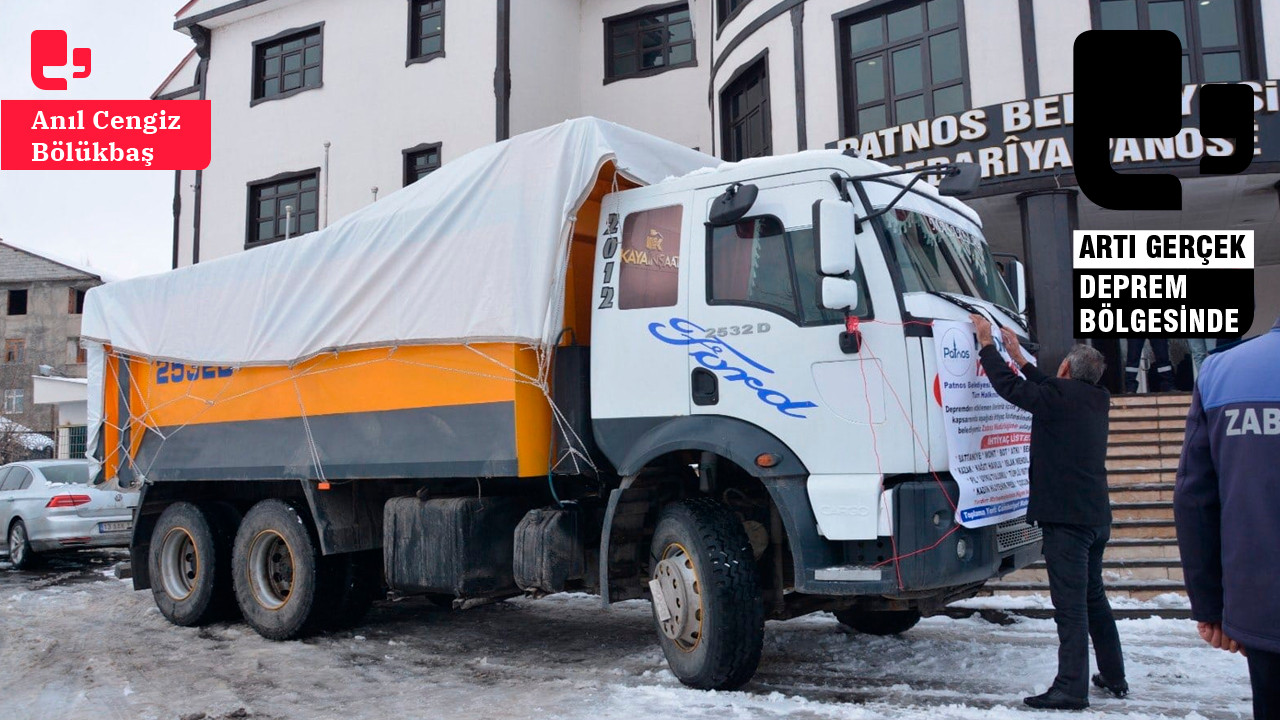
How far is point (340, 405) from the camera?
7.36 metres

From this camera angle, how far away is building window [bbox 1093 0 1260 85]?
12.8m

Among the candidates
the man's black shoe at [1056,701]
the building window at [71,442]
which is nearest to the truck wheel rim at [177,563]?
the man's black shoe at [1056,701]

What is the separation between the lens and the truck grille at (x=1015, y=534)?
537 centimetres

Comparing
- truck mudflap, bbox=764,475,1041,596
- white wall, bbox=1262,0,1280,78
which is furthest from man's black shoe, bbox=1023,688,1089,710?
white wall, bbox=1262,0,1280,78

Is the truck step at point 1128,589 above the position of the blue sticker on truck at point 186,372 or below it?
below

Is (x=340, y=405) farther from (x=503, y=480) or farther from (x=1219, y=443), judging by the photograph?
(x=1219, y=443)

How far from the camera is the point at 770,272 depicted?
558cm

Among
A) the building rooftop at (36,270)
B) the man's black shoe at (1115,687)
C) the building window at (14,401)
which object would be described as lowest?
the man's black shoe at (1115,687)

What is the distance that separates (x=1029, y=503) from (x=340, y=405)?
15.4ft

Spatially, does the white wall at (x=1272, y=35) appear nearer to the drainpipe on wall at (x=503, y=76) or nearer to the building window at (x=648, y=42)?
the building window at (x=648, y=42)

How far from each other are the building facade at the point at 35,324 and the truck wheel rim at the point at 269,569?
44971mm

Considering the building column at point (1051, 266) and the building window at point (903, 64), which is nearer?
the building column at point (1051, 266)

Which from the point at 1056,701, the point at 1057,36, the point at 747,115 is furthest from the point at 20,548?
the point at 1057,36

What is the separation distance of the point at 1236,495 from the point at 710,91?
50.6 ft
